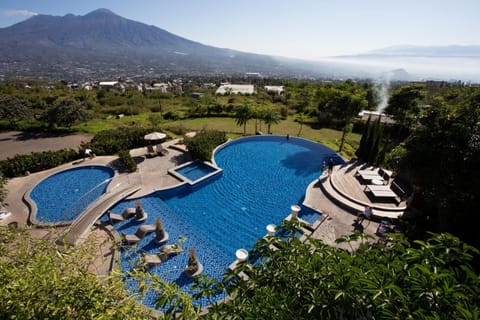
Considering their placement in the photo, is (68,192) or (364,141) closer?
(68,192)

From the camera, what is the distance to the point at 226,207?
1241 centimetres

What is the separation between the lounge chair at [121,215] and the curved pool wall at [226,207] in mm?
322

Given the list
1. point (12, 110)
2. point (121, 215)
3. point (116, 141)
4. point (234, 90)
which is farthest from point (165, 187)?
point (234, 90)

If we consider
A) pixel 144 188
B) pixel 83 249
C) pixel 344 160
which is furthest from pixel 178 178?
pixel 344 160

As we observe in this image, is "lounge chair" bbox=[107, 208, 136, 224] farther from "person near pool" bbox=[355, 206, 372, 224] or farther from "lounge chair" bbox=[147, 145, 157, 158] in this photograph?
"person near pool" bbox=[355, 206, 372, 224]

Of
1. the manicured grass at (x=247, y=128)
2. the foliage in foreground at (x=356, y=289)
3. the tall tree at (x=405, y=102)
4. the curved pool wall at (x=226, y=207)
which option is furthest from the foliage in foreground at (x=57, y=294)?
the tall tree at (x=405, y=102)

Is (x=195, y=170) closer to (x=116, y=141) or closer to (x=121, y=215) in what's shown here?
(x=121, y=215)

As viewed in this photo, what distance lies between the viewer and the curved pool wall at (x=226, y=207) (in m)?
8.93

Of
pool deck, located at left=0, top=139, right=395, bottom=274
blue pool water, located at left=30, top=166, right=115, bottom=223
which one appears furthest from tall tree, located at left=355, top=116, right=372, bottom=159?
blue pool water, located at left=30, top=166, right=115, bottom=223

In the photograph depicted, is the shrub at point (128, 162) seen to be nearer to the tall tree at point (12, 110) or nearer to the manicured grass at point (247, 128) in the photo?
the manicured grass at point (247, 128)

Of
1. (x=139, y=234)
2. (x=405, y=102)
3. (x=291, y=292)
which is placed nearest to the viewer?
(x=291, y=292)

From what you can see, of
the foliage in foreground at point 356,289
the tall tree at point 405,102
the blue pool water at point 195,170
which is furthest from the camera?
the tall tree at point 405,102

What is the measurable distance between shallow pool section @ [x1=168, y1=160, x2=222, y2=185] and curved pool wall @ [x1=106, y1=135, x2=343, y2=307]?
1.65 feet

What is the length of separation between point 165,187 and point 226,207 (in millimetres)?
4256
